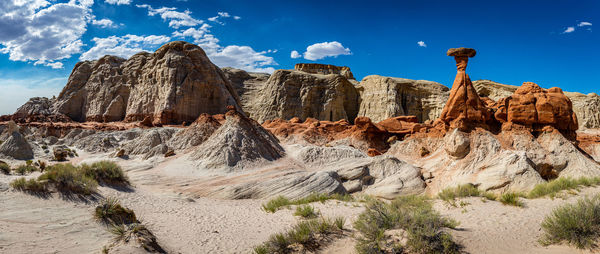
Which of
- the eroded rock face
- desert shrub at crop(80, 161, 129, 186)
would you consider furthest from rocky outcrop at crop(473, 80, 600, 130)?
desert shrub at crop(80, 161, 129, 186)

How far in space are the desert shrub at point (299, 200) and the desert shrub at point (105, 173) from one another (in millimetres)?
5208

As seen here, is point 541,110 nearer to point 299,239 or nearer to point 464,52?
point 464,52

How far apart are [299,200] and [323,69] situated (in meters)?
66.0

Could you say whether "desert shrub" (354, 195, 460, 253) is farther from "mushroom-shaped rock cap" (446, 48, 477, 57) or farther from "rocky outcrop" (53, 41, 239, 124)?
"rocky outcrop" (53, 41, 239, 124)

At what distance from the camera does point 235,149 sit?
15953 millimetres

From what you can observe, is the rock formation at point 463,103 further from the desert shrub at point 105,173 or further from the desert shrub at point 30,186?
the desert shrub at point 30,186

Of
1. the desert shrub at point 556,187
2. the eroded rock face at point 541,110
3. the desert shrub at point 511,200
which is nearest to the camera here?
the desert shrub at point 511,200

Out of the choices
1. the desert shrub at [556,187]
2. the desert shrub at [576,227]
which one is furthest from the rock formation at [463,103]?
the desert shrub at [576,227]

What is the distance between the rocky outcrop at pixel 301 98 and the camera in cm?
4788

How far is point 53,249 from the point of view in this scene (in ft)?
18.9

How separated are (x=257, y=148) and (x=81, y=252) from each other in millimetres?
11174

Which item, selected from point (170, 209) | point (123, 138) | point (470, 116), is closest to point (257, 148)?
point (170, 209)

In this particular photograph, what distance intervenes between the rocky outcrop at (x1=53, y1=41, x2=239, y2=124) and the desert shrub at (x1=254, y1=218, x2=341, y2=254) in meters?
31.3

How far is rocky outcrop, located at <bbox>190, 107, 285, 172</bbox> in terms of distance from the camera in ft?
49.5
